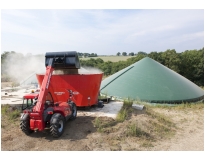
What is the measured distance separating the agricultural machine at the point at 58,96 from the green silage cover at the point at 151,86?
5.26 m

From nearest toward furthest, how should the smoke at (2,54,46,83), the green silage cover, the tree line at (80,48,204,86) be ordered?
the green silage cover < the smoke at (2,54,46,83) < the tree line at (80,48,204,86)

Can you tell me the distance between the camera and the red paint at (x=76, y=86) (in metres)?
8.43

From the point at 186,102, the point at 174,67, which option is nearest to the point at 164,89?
the point at 186,102

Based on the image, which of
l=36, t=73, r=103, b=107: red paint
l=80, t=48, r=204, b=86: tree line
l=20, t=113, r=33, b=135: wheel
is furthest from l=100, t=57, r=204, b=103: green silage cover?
l=80, t=48, r=204, b=86: tree line

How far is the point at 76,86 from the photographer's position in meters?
8.56

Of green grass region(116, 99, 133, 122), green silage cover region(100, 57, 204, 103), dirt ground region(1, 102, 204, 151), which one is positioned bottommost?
dirt ground region(1, 102, 204, 151)

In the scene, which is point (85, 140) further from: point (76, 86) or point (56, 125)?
point (76, 86)

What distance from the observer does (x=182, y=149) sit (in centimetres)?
667

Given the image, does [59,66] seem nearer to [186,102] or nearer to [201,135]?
[201,135]

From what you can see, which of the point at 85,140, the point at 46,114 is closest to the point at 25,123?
the point at 46,114

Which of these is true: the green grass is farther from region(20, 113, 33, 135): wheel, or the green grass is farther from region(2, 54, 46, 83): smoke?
region(2, 54, 46, 83): smoke

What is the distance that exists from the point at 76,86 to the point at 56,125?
2580 millimetres

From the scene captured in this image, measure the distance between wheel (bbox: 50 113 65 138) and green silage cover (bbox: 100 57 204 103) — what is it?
743 centimetres

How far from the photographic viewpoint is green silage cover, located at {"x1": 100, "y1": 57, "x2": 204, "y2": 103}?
1362 centimetres
